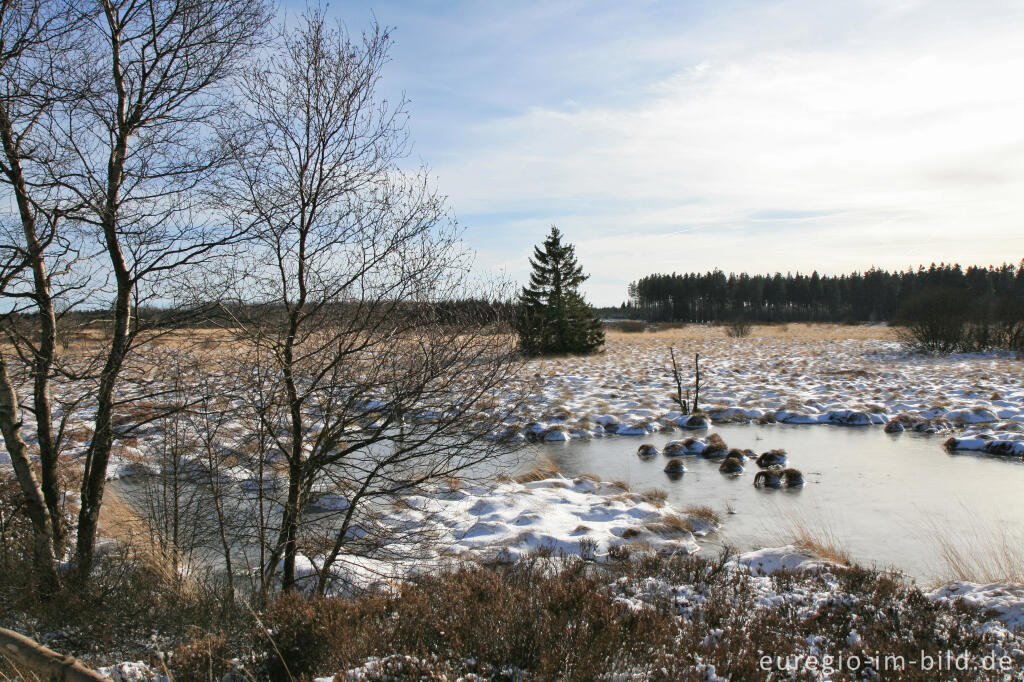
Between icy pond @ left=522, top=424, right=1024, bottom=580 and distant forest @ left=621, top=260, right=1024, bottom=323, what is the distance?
7412 cm

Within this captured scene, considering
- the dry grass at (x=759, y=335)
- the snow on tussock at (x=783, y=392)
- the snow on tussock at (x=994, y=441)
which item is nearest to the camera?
the snow on tussock at (x=994, y=441)

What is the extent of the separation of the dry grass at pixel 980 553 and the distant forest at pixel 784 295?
261 feet

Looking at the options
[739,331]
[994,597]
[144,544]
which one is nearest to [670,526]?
[994,597]

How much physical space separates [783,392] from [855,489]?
35.6 feet

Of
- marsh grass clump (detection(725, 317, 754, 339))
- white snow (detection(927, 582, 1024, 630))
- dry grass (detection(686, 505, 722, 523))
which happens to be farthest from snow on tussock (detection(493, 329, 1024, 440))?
marsh grass clump (detection(725, 317, 754, 339))

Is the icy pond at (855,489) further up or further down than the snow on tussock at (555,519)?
further down

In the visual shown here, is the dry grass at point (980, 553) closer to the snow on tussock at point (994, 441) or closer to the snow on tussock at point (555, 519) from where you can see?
the snow on tussock at point (555, 519)

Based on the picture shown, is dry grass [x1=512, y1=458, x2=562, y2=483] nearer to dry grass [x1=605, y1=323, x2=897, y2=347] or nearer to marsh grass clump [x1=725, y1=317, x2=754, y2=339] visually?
dry grass [x1=605, y1=323, x2=897, y2=347]

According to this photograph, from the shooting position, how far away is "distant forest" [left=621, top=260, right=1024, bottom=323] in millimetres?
86375

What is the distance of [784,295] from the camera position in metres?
90.8

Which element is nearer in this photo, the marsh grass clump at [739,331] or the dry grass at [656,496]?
the dry grass at [656,496]

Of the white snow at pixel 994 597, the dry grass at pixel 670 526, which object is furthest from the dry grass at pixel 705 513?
the white snow at pixel 994 597

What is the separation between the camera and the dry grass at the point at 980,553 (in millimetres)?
6574

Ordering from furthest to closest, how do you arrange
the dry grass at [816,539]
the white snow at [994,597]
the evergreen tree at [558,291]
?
1. the evergreen tree at [558,291]
2. the dry grass at [816,539]
3. the white snow at [994,597]
